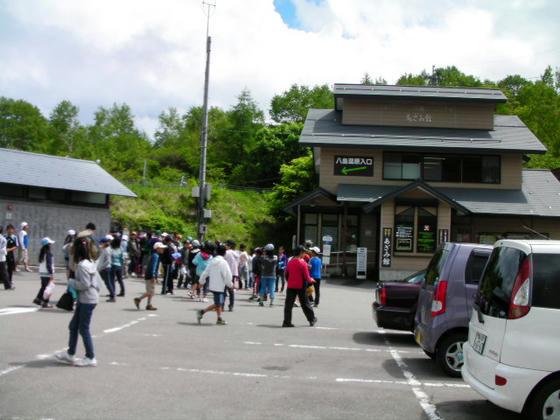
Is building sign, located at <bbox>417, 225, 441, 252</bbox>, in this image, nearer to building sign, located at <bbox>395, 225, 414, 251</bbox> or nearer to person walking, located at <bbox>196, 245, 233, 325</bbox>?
building sign, located at <bbox>395, 225, 414, 251</bbox>

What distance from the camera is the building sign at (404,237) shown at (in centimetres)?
2669

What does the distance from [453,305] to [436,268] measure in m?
0.74

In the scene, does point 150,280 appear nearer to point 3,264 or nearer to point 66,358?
point 3,264

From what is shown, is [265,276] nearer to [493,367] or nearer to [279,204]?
[493,367]

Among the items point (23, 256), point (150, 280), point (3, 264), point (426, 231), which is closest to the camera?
point (150, 280)

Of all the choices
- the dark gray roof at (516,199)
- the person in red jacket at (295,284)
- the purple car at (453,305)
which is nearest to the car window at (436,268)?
the purple car at (453,305)

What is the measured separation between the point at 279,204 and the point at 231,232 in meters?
3.90

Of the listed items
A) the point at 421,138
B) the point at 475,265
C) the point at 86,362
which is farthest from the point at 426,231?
the point at 86,362

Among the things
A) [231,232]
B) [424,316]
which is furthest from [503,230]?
[424,316]

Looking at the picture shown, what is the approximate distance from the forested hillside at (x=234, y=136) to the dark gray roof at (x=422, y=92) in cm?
801

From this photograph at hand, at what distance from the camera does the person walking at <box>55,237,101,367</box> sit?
7.16m

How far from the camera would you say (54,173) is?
25.7m

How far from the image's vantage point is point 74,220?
85.1 ft

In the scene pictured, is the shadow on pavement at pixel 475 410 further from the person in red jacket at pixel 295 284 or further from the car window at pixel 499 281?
the person in red jacket at pixel 295 284
